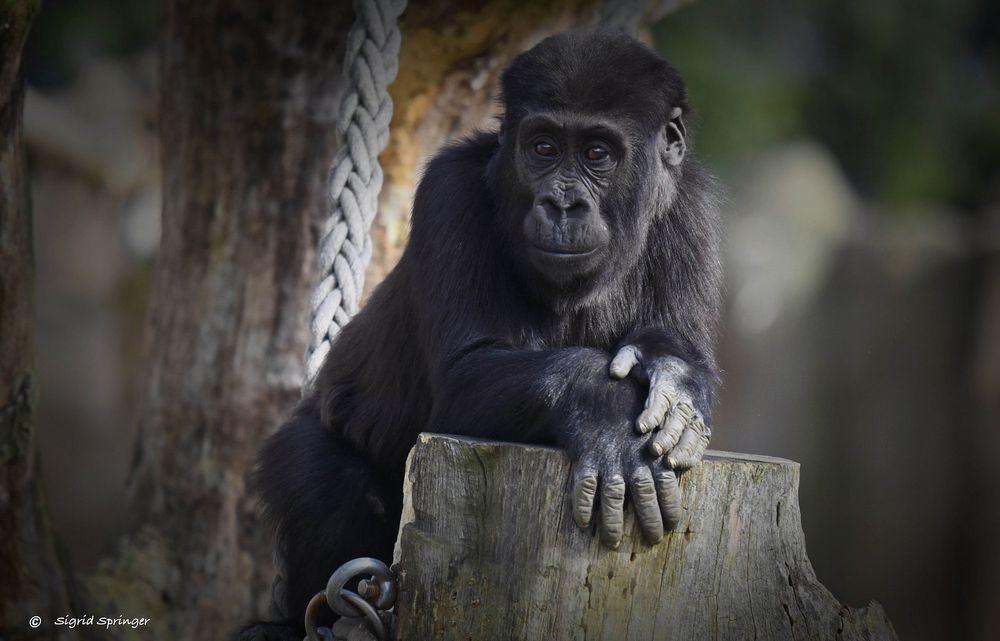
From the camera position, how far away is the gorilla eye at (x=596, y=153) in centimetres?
370

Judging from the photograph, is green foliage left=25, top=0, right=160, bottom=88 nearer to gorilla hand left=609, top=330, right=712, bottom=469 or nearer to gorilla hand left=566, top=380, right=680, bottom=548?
gorilla hand left=609, top=330, right=712, bottom=469

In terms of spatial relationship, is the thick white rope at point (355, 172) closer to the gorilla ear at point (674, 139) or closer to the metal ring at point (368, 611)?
the gorilla ear at point (674, 139)

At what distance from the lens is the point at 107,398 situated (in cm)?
1199

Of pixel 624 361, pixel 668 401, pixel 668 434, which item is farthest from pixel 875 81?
pixel 668 434

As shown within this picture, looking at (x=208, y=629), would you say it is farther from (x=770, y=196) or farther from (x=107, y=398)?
(x=770, y=196)

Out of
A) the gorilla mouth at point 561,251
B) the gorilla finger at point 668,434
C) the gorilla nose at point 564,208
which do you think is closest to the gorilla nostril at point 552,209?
the gorilla nose at point 564,208

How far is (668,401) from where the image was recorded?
3006 mm

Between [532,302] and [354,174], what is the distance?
1114mm

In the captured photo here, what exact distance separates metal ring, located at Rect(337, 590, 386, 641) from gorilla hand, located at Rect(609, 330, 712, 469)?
0.83 metres

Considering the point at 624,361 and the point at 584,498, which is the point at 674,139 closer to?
the point at 624,361

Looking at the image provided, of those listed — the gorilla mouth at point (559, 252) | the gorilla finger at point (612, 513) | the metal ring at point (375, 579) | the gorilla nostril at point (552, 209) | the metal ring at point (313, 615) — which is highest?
the gorilla nostril at point (552, 209)

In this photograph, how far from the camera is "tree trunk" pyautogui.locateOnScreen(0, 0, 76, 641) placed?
12.4 feet

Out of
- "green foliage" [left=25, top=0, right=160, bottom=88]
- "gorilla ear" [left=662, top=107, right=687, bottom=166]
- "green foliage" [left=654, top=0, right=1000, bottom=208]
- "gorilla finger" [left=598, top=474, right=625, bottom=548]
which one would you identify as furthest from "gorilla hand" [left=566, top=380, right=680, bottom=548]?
"green foliage" [left=25, top=0, right=160, bottom=88]

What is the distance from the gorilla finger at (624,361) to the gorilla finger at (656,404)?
0.08m
